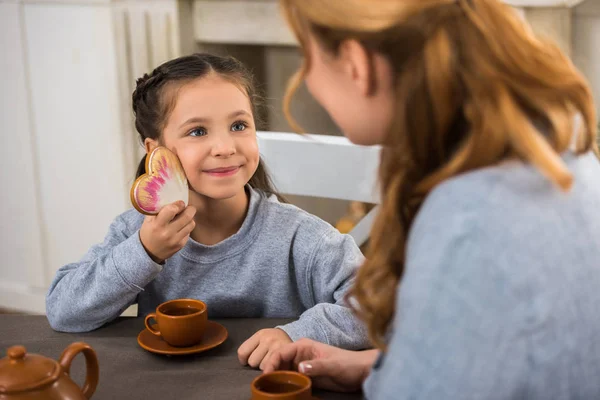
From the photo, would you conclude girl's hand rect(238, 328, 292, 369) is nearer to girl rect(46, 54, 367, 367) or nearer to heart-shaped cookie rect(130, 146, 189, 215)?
girl rect(46, 54, 367, 367)

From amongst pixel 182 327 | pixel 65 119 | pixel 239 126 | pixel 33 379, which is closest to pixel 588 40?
pixel 239 126

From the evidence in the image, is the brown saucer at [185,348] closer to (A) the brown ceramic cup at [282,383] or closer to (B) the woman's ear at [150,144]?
(A) the brown ceramic cup at [282,383]

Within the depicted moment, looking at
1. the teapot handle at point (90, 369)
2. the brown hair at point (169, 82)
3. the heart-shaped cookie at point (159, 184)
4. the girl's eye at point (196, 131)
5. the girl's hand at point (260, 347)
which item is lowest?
the girl's hand at point (260, 347)

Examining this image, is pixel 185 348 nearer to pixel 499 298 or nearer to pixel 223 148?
pixel 223 148

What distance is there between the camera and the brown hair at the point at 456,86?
0.78 meters

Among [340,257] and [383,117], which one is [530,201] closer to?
[383,117]

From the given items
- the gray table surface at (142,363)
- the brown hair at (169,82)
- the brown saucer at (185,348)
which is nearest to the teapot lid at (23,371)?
the gray table surface at (142,363)

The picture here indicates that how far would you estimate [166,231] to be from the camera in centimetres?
143

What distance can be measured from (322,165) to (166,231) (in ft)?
2.56

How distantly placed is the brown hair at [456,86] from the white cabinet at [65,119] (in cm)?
223

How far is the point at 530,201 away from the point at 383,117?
206 mm

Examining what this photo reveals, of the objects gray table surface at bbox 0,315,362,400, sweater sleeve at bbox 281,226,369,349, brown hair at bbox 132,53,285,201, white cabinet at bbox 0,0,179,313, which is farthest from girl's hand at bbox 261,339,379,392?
white cabinet at bbox 0,0,179,313

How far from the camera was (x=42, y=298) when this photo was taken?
3500 millimetres

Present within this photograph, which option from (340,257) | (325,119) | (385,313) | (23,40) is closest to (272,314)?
(340,257)
